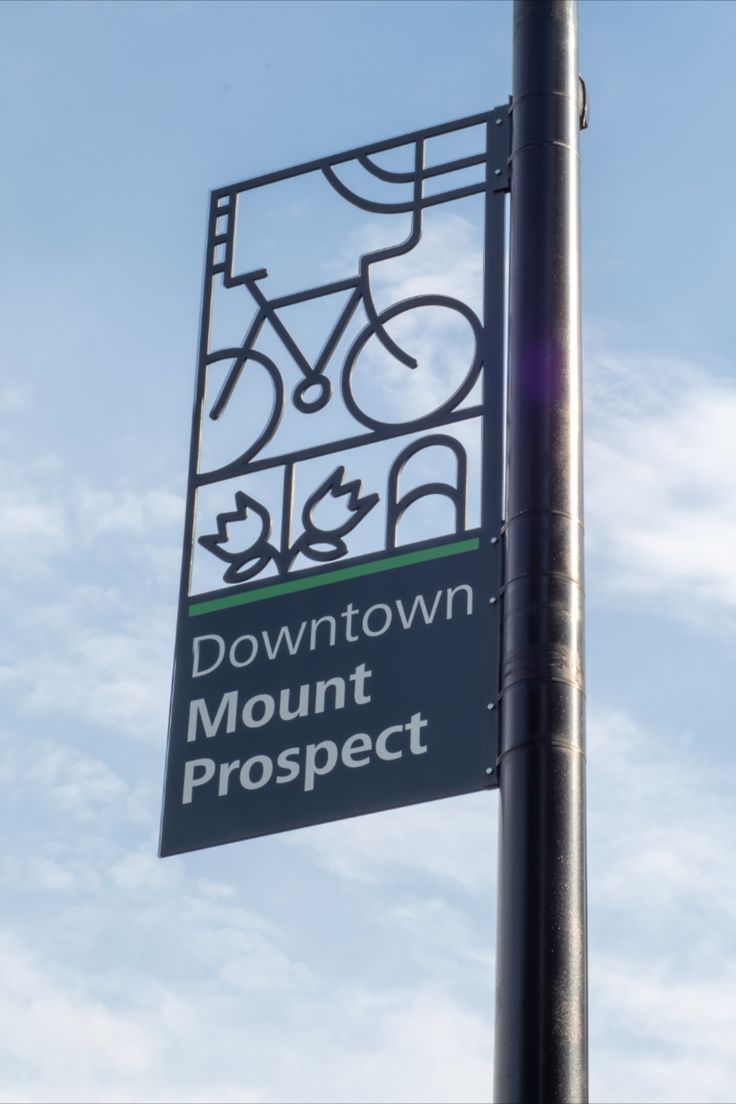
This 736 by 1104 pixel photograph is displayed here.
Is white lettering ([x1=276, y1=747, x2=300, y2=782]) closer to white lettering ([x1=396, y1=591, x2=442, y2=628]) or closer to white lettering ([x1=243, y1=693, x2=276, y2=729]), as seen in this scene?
white lettering ([x1=243, y1=693, x2=276, y2=729])

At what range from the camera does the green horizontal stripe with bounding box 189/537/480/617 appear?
4801 mm

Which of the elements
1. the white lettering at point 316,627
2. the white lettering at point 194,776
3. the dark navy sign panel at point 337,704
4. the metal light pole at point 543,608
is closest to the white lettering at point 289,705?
the dark navy sign panel at point 337,704

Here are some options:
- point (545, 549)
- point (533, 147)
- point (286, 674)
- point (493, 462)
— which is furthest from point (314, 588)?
point (533, 147)

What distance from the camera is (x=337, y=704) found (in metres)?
4.75

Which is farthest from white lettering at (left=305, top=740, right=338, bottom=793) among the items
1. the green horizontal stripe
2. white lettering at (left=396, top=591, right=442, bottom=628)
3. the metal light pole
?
the metal light pole

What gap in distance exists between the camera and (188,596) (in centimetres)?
515

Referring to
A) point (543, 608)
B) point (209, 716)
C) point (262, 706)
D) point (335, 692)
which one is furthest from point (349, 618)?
point (543, 608)

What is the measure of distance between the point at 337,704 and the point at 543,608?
0.74 meters

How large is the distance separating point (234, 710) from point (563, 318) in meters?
1.28

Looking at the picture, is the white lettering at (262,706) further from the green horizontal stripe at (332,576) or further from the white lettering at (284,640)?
the green horizontal stripe at (332,576)

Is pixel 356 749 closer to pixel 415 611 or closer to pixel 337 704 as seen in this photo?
pixel 337 704

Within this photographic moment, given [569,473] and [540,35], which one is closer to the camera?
[569,473]

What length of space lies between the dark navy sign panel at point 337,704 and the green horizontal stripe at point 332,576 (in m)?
0.01

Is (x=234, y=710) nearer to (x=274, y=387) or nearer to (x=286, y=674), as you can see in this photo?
(x=286, y=674)
